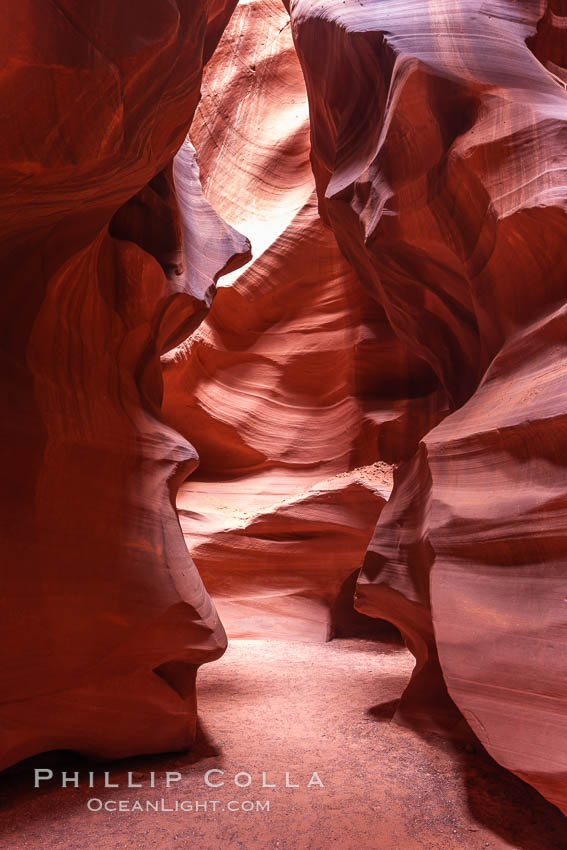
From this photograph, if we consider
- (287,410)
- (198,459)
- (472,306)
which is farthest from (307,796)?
(287,410)

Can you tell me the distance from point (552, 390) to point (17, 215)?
2.52m

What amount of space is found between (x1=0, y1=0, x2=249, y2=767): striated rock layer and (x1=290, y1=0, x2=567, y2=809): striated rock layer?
119 cm

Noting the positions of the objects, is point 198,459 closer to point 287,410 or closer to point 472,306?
point 472,306

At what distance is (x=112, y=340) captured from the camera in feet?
14.1

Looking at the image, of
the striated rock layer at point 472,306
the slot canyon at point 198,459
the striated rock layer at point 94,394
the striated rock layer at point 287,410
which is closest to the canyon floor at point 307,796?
the slot canyon at point 198,459

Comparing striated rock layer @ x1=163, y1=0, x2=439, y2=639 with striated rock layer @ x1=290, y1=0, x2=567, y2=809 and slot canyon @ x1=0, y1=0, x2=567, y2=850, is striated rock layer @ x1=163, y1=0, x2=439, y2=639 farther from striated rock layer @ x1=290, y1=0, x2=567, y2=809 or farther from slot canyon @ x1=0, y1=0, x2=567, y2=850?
striated rock layer @ x1=290, y1=0, x2=567, y2=809

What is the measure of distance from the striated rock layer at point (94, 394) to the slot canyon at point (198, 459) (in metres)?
0.01

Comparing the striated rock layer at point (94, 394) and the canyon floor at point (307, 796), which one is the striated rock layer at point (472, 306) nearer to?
the canyon floor at point (307, 796)

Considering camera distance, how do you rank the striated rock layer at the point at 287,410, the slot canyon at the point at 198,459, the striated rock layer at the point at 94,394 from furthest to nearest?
the striated rock layer at the point at 287,410 → the slot canyon at the point at 198,459 → the striated rock layer at the point at 94,394

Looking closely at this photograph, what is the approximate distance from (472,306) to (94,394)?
243 cm

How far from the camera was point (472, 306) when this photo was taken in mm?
4246

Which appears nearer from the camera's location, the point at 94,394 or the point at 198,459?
the point at 94,394

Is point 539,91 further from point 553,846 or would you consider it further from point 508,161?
point 553,846

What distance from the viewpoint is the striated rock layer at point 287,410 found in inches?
312
